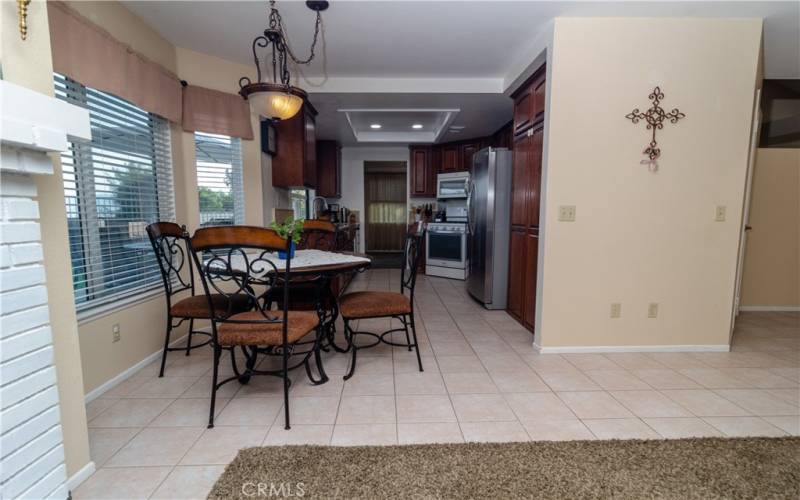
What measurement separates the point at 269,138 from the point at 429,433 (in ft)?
10.3

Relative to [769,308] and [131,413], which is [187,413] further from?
[769,308]

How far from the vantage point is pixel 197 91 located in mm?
2850

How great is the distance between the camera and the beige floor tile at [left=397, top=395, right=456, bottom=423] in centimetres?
180

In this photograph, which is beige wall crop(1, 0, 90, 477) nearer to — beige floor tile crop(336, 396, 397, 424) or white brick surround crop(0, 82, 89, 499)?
white brick surround crop(0, 82, 89, 499)

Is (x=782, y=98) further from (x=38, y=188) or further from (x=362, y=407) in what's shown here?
(x=38, y=188)

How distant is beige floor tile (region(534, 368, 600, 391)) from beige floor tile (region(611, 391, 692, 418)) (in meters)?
0.15

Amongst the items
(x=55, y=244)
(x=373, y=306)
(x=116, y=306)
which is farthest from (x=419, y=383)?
(x=116, y=306)

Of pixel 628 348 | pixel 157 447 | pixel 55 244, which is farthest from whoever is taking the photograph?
pixel 628 348

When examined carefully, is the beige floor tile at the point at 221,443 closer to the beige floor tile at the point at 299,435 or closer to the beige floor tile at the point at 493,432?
the beige floor tile at the point at 299,435

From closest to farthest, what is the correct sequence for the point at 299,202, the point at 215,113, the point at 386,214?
the point at 215,113
the point at 299,202
the point at 386,214

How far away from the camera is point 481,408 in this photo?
6.23 ft

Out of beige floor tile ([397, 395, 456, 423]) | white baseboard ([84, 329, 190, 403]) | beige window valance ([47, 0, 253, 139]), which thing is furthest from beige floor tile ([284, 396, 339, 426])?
beige window valance ([47, 0, 253, 139])

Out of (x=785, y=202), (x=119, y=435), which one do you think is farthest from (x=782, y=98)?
(x=119, y=435)

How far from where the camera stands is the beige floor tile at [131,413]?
177 centimetres
